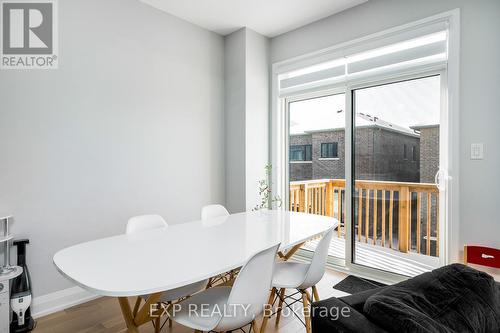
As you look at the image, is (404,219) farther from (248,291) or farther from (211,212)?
(248,291)

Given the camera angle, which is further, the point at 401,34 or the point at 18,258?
the point at 401,34

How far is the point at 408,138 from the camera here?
2.94 metres

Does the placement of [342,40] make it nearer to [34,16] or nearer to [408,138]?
[408,138]

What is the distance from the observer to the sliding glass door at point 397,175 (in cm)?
282

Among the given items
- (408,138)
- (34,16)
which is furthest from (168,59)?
(408,138)

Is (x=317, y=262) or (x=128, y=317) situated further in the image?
(x=317, y=262)

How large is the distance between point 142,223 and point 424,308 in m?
1.82

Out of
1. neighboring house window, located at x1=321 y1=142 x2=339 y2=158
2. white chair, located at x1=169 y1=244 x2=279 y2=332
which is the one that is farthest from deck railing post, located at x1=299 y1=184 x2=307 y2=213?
white chair, located at x1=169 y1=244 x2=279 y2=332

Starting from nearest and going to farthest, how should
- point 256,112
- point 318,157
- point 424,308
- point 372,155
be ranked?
point 424,308, point 372,155, point 318,157, point 256,112

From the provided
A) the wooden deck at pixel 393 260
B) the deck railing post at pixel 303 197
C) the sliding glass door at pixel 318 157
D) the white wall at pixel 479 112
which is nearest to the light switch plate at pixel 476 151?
the white wall at pixel 479 112

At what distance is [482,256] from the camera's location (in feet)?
7.61

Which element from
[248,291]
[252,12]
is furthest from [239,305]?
[252,12]

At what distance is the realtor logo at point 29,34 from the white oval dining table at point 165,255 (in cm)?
173

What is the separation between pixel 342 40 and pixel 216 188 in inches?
91.1
